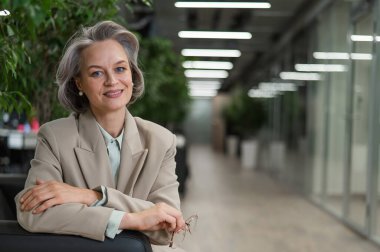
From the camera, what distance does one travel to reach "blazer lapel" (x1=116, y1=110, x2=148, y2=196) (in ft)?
6.57

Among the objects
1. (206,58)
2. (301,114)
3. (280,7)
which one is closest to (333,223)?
(301,114)

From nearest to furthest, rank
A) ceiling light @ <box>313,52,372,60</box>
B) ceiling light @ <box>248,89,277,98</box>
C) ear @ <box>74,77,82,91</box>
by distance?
ear @ <box>74,77,82,91</box> < ceiling light @ <box>313,52,372,60</box> < ceiling light @ <box>248,89,277,98</box>

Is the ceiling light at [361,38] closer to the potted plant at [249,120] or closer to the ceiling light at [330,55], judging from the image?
the ceiling light at [330,55]

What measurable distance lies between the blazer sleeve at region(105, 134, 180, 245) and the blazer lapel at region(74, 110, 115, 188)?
131mm

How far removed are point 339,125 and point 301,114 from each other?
100.0 inches

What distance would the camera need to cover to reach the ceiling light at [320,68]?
26.1 ft

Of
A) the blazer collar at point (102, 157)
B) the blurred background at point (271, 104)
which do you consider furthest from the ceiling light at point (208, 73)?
the blazer collar at point (102, 157)

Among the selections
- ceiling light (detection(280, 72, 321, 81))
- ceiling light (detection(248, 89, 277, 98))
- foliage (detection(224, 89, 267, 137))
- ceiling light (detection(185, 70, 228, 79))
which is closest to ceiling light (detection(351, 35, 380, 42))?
ceiling light (detection(280, 72, 321, 81))

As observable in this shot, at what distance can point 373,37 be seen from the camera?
6383 millimetres

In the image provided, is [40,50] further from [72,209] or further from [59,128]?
[72,209]

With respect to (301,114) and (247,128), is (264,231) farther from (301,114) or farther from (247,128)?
(247,128)

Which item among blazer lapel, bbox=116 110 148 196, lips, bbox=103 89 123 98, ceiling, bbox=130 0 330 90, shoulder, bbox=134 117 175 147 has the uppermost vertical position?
ceiling, bbox=130 0 330 90

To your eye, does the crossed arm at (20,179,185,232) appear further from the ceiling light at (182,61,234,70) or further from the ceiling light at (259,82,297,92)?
the ceiling light at (182,61,234,70)

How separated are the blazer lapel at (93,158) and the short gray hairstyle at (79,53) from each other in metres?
0.17
